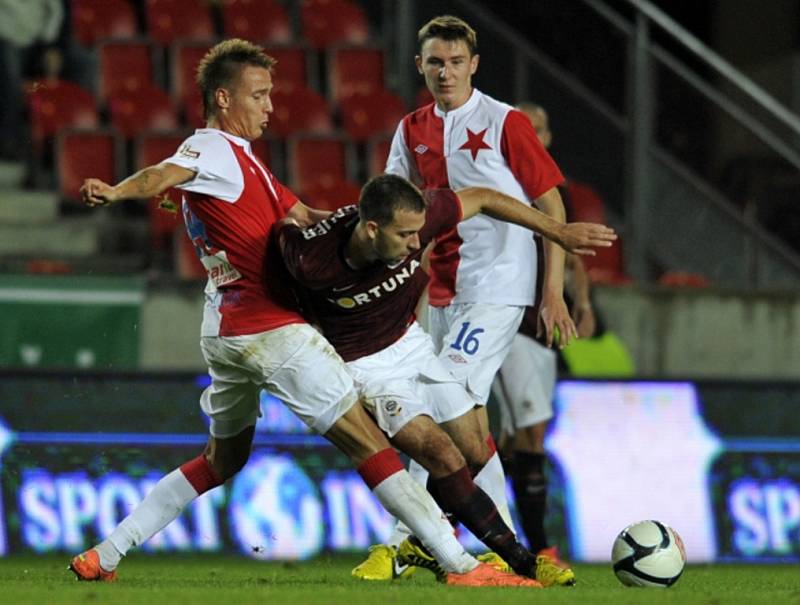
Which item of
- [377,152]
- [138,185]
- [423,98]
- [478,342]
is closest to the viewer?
[138,185]

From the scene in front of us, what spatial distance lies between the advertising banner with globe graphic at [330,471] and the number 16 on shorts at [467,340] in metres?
2.62

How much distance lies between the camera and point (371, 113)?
13820 mm

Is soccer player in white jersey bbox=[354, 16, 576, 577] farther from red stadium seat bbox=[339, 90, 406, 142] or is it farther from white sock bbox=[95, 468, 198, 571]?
red stadium seat bbox=[339, 90, 406, 142]

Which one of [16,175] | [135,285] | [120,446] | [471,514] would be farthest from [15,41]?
[471,514]

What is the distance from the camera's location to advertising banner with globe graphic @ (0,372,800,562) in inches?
384

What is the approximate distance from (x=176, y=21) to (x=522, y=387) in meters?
6.78

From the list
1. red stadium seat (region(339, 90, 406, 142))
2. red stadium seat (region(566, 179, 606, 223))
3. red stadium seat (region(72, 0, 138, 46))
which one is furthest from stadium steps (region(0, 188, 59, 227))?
red stadium seat (region(566, 179, 606, 223))

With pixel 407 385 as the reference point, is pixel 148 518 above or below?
below

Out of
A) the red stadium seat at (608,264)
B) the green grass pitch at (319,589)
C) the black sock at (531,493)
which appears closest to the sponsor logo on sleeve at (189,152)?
the green grass pitch at (319,589)

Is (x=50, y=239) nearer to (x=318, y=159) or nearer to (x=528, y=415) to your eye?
(x=318, y=159)

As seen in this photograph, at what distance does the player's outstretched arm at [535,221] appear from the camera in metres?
6.52

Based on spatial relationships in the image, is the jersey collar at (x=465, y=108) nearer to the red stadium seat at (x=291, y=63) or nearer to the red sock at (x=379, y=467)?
the red sock at (x=379, y=467)

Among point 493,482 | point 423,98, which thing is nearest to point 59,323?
point 493,482

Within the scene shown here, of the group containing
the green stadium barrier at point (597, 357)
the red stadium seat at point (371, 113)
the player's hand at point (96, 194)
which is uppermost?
the red stadium seat at point (371, 113)
